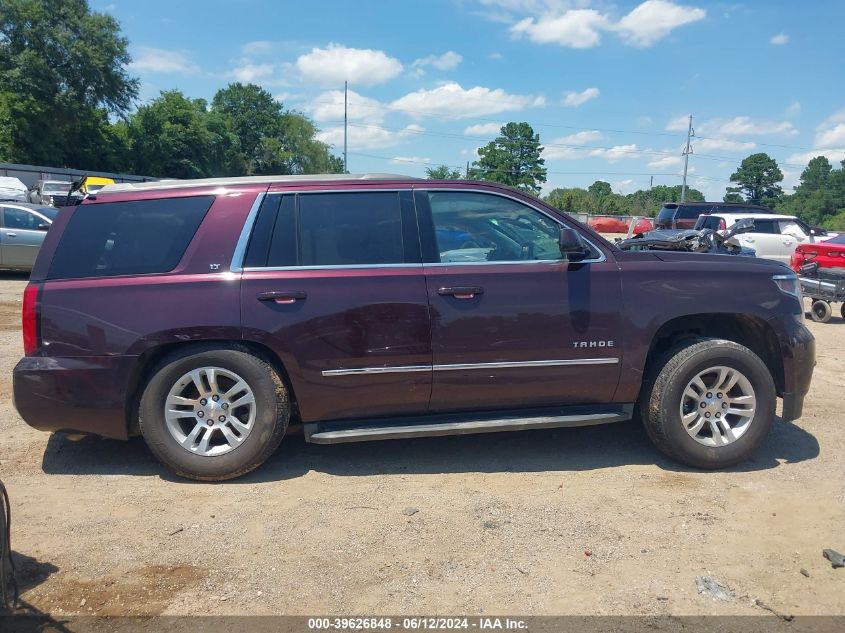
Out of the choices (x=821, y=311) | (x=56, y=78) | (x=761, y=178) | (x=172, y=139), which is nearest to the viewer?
(x=821, y=311)

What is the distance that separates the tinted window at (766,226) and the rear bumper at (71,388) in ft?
56.0

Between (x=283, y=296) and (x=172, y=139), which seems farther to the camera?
(x=172, y=139)

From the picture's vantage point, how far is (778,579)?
318 cm

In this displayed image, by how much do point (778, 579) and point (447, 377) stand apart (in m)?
2.08

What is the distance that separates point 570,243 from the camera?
4238 millimetres

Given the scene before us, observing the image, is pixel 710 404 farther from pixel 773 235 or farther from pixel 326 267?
pixel 773 235

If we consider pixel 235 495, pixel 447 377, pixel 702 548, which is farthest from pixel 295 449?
pixel 702 548

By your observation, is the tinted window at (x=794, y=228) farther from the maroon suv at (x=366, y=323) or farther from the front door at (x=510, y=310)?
the front door at (x=510, y=310)

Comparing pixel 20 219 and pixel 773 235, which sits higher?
pixel 20 219

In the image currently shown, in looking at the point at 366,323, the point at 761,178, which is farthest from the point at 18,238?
the point at 761,178

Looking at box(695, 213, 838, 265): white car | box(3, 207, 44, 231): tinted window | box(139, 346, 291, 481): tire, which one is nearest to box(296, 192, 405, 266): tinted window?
box(139, 346, 291, 481): tire

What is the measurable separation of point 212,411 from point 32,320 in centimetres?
124

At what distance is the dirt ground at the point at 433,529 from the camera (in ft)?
9.88

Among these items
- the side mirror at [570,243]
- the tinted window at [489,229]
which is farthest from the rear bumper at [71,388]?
the side mirror at [570,243]
